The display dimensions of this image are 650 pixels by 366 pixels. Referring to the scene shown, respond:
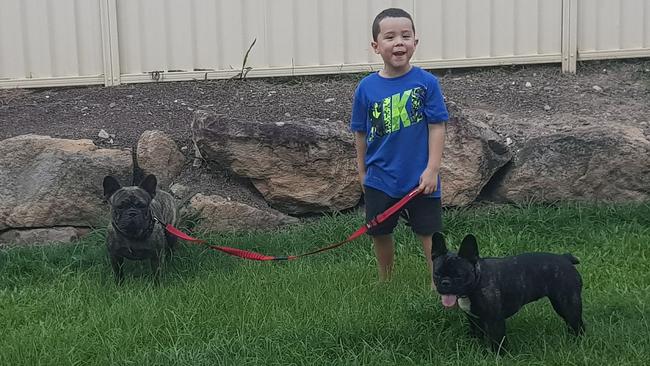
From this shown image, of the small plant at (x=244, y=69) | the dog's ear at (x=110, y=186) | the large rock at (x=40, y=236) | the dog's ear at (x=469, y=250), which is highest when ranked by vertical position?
the small plant at (x=244, y=69)

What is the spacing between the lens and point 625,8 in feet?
26.1

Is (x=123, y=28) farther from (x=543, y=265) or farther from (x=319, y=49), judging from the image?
(x=543, y=265)

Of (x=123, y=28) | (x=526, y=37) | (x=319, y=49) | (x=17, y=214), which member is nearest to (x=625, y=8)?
(x=526, y=37)

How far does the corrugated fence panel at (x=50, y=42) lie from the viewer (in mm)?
8039

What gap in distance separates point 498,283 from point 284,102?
3996 mm

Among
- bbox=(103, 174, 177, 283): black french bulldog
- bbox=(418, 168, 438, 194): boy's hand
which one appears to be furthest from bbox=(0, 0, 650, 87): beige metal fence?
bbox=(418, 168, 438, 194): boy's hand

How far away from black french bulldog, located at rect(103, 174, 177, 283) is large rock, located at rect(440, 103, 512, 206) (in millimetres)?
2289

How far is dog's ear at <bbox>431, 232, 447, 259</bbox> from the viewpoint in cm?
402

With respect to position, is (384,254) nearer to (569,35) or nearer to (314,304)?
(314,304)

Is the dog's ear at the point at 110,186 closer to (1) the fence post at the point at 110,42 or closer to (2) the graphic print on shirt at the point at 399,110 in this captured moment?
(2) the graphic print on shirt at the point at 399,110

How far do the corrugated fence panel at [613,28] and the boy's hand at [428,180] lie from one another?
380 cm

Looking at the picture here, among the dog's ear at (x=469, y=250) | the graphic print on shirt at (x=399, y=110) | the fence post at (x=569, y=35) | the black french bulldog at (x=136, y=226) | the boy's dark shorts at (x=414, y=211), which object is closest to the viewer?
the dog's ear at (x=469, y=250)

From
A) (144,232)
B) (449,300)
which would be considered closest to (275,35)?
(144,232)

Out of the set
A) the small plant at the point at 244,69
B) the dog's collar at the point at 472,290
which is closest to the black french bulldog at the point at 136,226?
the dog's collar at the point at 472,290
